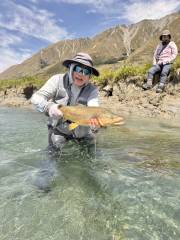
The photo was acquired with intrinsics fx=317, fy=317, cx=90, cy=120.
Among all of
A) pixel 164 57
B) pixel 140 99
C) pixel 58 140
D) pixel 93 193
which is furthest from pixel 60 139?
pixel 140 99

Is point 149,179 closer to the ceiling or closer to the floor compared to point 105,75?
closer to the floor

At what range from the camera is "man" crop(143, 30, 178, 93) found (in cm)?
1559

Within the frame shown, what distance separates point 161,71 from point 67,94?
1068cm

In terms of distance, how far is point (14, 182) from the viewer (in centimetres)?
608

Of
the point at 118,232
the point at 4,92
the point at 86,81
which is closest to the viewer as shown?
the point at 118,232

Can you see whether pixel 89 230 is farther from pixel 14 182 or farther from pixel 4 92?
pixel 4 92

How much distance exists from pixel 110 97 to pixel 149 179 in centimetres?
1416

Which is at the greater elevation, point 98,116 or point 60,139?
point 98,116

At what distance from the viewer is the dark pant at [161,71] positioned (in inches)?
621

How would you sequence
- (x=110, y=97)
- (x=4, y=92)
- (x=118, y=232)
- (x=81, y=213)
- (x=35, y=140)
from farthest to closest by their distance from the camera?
1. (x=4, y=92)
2. (x=110, y=97)
3. (x=35, y=140)
4. (x=81, y=213)
5. (x=118, y=232)

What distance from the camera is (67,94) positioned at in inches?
267

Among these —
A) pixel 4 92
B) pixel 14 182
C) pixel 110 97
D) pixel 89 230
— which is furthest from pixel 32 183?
pixel 4 92

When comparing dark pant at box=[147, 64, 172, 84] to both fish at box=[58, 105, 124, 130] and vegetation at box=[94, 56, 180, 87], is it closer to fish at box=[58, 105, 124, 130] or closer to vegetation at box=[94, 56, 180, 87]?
vegetation at box=[94, 56, 180, 87]

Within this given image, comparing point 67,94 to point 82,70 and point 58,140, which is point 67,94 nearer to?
point 82,70
